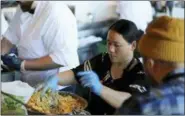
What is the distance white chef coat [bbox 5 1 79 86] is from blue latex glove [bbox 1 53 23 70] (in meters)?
0.03

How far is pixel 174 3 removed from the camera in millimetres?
1027

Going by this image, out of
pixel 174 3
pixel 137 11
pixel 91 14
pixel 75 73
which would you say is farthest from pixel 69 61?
pixel 174 3

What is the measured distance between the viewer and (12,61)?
3.90 feet

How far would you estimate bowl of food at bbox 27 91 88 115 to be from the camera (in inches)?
41.9

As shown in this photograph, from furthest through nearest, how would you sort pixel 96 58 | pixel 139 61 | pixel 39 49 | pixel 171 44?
pixel 39 49, pixel 96 58, pixel 139 61, pixel 171 44

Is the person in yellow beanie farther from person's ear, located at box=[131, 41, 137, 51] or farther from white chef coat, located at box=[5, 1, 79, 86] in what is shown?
white chef coat, located at box=[5, 1, 79, 86]

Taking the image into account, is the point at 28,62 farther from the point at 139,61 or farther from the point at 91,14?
the point at 139,61

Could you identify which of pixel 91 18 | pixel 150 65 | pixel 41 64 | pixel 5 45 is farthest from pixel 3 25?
pixel 150 65

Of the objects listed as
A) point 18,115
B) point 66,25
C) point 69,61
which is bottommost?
point 18,115

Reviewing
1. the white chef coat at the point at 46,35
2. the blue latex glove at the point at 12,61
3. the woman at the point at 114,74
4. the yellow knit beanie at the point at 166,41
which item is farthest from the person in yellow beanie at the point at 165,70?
the blue latex glove at the point at 12,61

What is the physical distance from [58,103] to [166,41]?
1.44ft

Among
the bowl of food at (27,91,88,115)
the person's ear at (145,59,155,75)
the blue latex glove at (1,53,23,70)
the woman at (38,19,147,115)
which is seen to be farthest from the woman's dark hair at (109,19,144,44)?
the blue latex glove at (1,53,23,70)

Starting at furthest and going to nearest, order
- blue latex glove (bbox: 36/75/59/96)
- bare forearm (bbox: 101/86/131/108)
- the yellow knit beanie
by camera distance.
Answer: blue latex glove (bbox: 36/75/59/96) → bare forearm (bbox: 101/86/131/108) → the yellow knit beanie

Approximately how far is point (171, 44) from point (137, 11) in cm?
39
